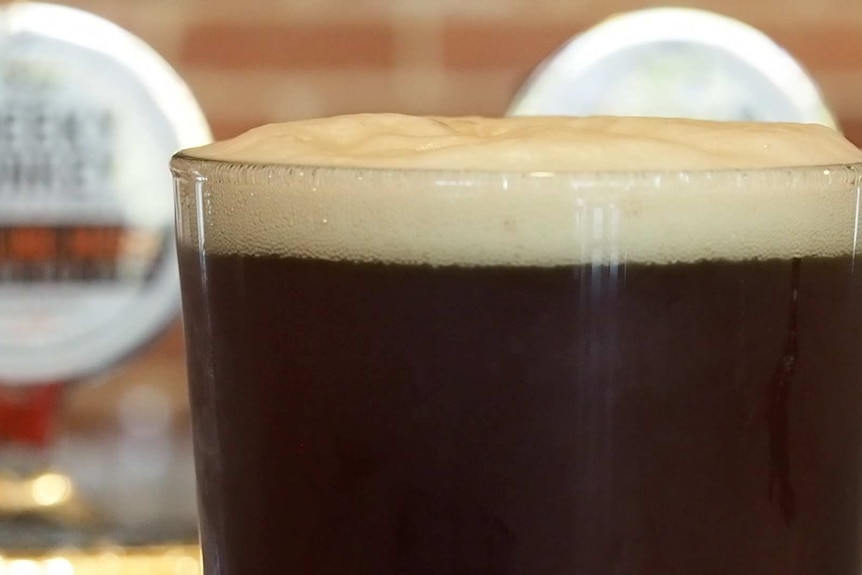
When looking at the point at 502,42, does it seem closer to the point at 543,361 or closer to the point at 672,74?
the point at 672,74

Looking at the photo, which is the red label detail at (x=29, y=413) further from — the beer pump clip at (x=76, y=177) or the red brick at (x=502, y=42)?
the red brick at (x=502, y=42)

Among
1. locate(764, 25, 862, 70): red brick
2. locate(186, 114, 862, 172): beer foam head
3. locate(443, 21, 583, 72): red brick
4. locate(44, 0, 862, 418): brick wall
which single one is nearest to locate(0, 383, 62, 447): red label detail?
locate(44, 0, 862, 418): brick wall

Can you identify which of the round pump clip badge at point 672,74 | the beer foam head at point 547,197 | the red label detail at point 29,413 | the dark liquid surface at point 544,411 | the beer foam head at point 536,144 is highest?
the round pump clip badge at point 672,74

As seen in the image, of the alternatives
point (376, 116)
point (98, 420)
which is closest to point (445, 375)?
point (376, 116)

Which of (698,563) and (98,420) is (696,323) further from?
(98,420)

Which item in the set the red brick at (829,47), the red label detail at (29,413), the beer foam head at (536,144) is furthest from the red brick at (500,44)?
the beer foam head at (536,144)
